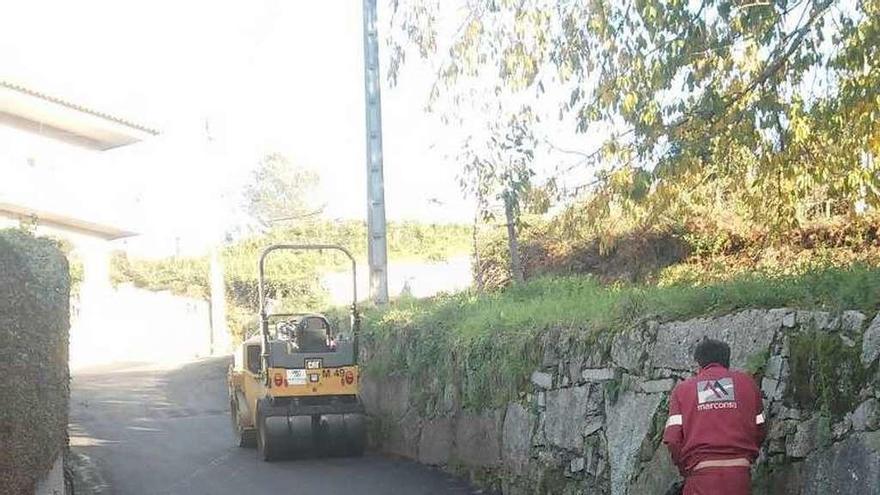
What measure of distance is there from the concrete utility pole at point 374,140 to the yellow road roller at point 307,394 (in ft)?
10.8

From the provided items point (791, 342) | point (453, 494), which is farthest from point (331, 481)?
point (791, 342)

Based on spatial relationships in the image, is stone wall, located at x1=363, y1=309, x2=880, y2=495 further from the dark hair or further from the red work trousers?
the dark hair

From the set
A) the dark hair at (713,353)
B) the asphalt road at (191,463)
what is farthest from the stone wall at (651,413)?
the asphalt road at (191,463)

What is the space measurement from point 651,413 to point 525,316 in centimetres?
319

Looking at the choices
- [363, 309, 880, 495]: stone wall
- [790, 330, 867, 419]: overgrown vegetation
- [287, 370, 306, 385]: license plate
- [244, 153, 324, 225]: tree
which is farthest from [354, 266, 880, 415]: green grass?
[244, 153, 324, 225]: tree

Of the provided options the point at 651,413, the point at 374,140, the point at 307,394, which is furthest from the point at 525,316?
the point at 374,140

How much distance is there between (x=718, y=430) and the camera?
601cm

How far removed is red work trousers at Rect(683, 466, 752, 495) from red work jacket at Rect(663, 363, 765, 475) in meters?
0.07

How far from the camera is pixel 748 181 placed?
10477mm

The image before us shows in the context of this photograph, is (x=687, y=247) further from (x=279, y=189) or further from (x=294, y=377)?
(x=279, y=189)

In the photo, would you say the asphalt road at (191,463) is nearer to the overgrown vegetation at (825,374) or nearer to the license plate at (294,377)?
the license plate at (294,377)

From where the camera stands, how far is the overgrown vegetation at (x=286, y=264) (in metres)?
37.5

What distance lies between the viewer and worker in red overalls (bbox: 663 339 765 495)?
599 centimetres

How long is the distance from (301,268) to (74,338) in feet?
30.0
